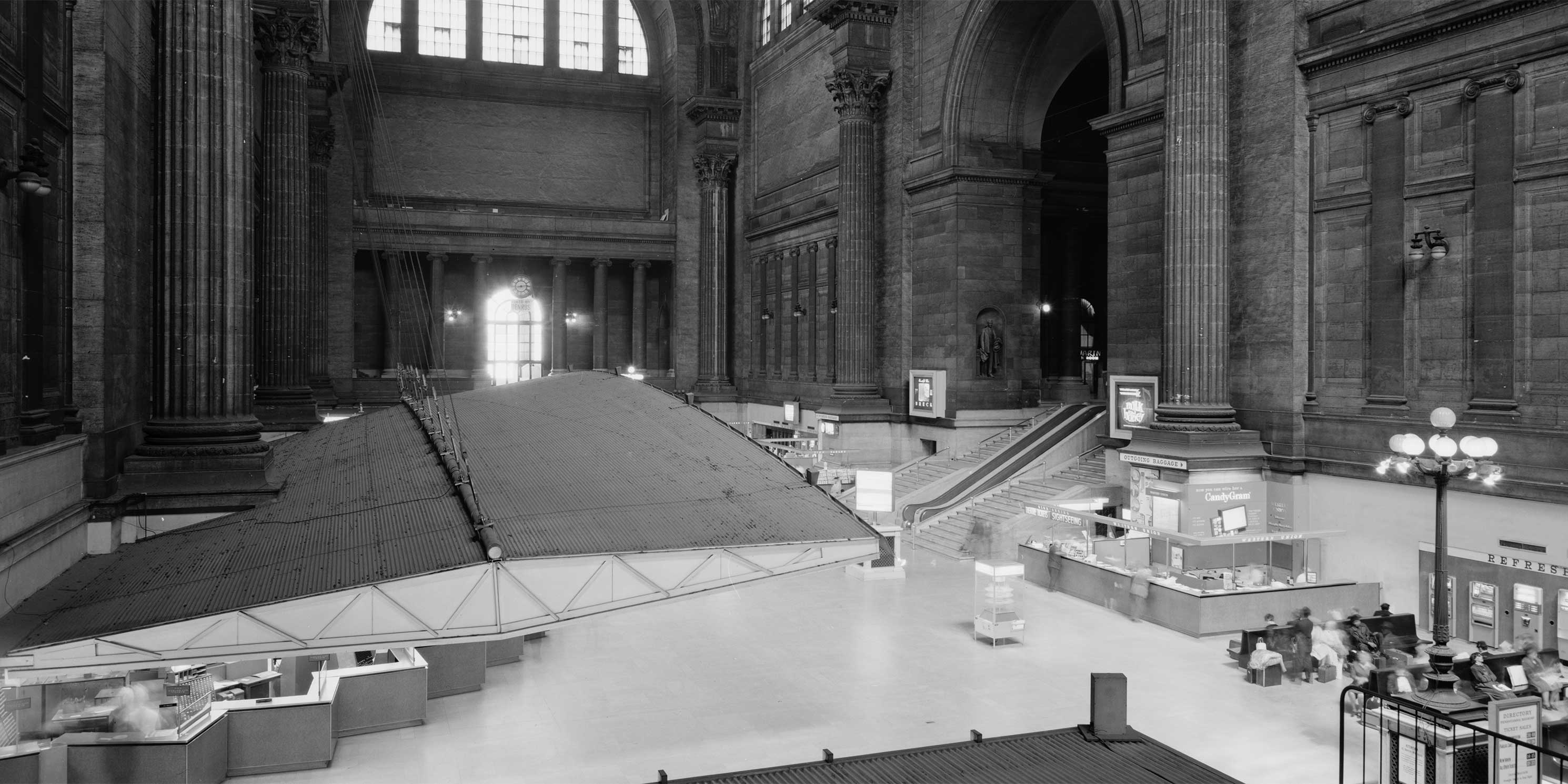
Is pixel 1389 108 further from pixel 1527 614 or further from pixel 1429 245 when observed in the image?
pixel 1527 614

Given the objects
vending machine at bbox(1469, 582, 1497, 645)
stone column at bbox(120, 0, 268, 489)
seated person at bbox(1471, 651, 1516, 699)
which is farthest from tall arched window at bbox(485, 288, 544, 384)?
Answer: seated person at bbox(1471, 651, 1516, 699)

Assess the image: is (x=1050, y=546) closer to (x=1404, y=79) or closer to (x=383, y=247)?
(x=1404, y=79)

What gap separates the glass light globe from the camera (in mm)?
13633

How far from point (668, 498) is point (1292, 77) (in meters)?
17.3

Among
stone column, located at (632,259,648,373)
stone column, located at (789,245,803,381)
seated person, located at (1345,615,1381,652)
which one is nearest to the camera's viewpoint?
seated person, located at (1345,615,1381,652)

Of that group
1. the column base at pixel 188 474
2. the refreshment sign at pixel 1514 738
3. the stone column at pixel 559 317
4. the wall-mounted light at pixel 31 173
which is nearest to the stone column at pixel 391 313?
the stone column at pixel 559 317

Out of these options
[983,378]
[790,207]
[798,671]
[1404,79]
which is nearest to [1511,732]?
[798,671]

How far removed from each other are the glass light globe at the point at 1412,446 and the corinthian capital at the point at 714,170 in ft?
120

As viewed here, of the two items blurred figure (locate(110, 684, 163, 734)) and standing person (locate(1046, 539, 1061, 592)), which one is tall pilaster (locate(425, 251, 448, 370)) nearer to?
standing person (locate(1046, 539, 1061, 592))

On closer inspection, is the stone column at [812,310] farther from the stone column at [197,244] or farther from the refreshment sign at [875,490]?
the stone column at [197,244]

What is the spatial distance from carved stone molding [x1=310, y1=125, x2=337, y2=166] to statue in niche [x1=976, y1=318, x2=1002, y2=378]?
24681 millimetres

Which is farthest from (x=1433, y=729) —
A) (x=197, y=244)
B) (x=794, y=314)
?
(x=794, y=314)

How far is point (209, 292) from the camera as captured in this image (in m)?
13.3

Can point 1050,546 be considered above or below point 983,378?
below
